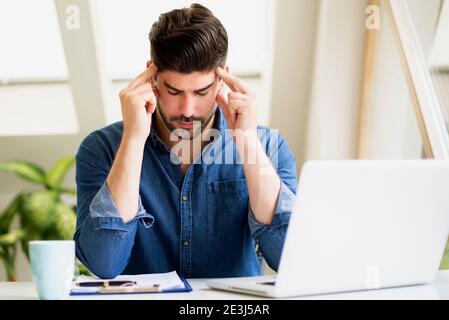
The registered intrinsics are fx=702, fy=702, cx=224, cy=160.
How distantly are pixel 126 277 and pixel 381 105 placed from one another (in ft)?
10.3

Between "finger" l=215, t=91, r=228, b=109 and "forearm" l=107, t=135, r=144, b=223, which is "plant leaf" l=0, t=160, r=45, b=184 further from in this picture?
"forearm" l=107, t=135, r=144, b=223

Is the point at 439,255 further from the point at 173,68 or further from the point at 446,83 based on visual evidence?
the point at 446,83

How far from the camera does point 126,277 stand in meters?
1.63

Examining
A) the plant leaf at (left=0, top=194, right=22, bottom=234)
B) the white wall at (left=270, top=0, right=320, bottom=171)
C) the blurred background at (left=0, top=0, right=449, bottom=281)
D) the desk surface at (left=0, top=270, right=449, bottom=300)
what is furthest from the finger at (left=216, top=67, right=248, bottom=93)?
the plant leaf at (left=0, top=194, right=22, bottom=234)

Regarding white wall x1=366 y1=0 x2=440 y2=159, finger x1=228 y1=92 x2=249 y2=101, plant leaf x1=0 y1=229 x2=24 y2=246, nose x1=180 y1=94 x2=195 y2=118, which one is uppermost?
finger x1=228 y1=92 x2=249 y2=101

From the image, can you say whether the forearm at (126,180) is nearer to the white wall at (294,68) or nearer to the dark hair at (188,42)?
the dark hair at (188,42)

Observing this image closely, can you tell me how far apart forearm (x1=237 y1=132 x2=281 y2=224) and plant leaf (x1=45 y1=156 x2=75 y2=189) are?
3.87 m

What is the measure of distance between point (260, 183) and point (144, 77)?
0.43 metres

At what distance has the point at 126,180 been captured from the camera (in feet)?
5.38

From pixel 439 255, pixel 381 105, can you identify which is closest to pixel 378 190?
pixel 439 255

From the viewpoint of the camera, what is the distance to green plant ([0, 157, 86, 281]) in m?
5.21

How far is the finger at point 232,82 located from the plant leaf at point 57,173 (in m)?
3.68

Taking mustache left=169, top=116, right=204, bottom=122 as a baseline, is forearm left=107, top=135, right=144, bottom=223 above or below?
below

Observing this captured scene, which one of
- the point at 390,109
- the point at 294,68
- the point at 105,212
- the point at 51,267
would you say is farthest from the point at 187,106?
the point at 294,68
